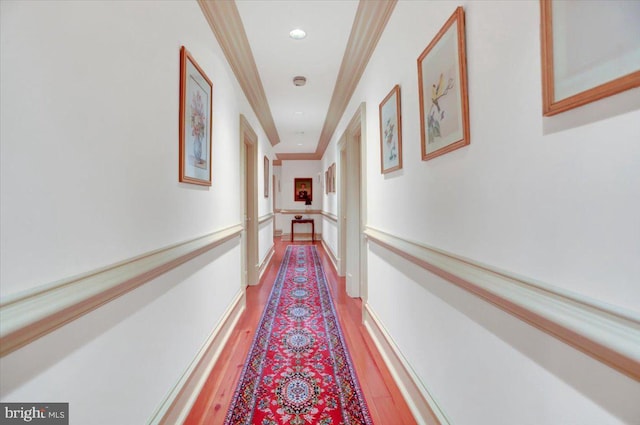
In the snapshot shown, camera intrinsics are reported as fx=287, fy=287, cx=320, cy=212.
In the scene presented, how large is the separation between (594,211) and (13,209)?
1.34 metres

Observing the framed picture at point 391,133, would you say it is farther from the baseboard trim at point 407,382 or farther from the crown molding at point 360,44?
the baseboard trim at point 407,382

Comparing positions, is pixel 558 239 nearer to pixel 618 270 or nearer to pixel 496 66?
pixel 618 270

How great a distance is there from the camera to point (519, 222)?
2.79ft

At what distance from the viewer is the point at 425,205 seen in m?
1.52

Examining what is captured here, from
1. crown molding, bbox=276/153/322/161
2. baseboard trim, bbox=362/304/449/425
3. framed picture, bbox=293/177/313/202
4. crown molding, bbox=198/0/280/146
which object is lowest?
baseboard trim, bbox=362/304/449/425

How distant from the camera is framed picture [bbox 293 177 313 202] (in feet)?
29.9

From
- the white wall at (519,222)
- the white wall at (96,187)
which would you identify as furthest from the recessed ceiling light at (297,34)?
the white wall at (519,222)

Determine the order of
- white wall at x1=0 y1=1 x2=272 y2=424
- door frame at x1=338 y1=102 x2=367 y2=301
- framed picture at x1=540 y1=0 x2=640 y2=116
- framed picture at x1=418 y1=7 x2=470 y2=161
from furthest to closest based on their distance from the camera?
door frame at x1=338 y1=102 x2=367 y2=301 → framed picture at x1=418 y1=7 x2=470 y2=161 → white wall at x1=0 y1=1 x2=272 y2=424 → framed picture at x1=540 y1=0 x2=640 y2=116

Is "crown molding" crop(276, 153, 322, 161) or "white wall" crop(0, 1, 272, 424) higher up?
"crown molding" crop(276, 153, 322, 161)

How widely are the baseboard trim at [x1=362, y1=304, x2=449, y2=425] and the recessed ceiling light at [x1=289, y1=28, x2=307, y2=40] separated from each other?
98.7 inches

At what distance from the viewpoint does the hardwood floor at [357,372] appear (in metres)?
1.61

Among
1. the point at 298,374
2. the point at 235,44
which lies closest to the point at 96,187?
the point at 298,374

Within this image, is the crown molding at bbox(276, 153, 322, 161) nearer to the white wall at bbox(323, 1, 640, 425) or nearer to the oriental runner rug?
the oriental runner rug

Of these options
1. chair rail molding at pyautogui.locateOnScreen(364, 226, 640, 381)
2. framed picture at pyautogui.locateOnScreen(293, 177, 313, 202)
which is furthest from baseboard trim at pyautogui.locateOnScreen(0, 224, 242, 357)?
framed picture at pyautogui.locateOnScreen(293, 177, 313, 202)
